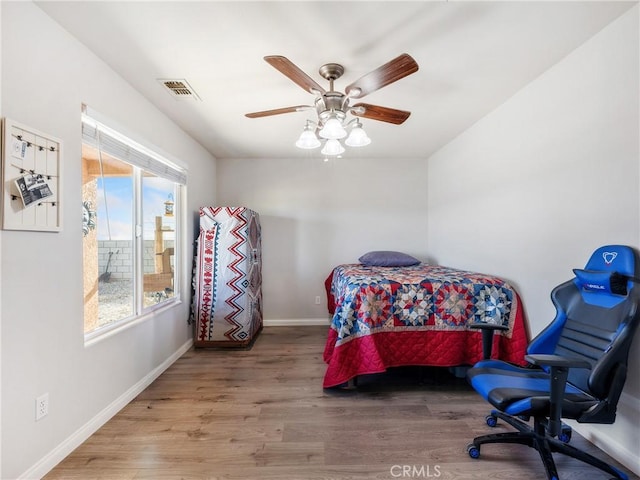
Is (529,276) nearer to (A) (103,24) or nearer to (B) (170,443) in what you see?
(B) (170,443)

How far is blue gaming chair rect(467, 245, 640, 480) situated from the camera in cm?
130

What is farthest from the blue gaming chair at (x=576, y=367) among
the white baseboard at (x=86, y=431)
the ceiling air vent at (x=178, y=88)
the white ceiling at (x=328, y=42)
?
the ceiling air vent at (x=178, y=88)

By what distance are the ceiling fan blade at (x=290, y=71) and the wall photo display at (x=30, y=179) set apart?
1195mm

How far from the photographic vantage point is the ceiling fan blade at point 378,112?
1.92 m

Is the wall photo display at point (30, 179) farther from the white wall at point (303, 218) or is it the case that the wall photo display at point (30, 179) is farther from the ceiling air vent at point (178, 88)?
the white wall at point (303, 218)

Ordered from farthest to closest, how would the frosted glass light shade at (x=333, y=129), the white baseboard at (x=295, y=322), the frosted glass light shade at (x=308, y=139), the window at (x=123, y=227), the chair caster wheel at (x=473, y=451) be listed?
the white baseboard at (x=295, y=322), the frosted glass light shade at (x=308, y=139), the window at (x=123, y=227), the frosted glass light shade at (x=333, y=129), the chair caster wheel at (x=473, y=451)

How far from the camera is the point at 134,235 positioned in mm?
2348

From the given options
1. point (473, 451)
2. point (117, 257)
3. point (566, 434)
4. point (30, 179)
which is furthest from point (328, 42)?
point (566, 434)

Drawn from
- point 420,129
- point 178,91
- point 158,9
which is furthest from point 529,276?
point 178,91

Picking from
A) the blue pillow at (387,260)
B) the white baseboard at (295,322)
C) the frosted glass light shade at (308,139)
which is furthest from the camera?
the white baseboard at (295,322)

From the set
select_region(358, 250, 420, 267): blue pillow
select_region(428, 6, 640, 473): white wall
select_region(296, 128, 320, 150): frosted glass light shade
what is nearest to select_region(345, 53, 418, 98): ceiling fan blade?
select_region(296, 128, 320, 150): frosted glass light shade

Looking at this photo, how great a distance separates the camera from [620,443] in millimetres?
1553

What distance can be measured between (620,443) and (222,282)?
3.19 m

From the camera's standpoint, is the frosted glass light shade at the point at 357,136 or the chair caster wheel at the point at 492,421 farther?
the frosted glass light shade at the point at 357,136
